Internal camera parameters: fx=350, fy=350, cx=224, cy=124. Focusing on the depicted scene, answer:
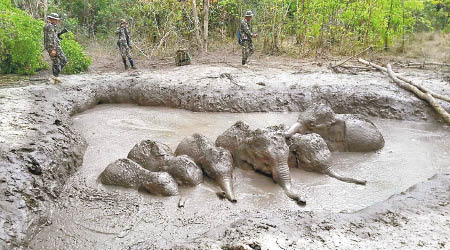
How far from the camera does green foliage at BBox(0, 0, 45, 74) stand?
9883 mm

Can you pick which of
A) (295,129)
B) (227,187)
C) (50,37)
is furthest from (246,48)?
(227,187)

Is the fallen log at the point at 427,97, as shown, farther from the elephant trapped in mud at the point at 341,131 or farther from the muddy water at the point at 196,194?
the elephant trapped in mud at the point at 341,131

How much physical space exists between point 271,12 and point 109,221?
11834mm

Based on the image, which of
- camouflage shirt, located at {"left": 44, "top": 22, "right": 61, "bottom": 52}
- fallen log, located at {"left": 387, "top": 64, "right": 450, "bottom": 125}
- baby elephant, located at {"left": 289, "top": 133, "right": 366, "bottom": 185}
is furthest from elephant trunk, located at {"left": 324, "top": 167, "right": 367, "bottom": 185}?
camouflage shirt, located at {"left": 44, "top": 22, "right": 61, "bottom": 52}

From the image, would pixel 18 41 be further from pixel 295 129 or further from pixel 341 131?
pixel 341 131

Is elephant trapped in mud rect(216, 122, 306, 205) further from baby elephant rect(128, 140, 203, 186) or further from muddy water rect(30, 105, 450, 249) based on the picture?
baby elephant rect(128, 140, 203, 186)

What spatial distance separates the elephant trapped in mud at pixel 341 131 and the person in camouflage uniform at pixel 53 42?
708cm

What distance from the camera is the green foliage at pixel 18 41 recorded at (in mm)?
9883

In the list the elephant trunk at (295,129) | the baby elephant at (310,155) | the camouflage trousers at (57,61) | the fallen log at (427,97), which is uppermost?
the camouflage trousers at (57,61)

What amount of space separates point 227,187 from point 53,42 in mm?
7355

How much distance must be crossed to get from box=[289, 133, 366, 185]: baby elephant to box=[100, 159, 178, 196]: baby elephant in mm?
2014

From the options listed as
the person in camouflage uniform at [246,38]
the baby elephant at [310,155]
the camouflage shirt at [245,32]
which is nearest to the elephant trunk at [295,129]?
the baby elephant at [310,155]

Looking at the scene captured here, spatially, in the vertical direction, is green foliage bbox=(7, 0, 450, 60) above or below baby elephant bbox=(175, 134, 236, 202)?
above

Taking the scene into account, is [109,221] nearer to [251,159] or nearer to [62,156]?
[62,156]
